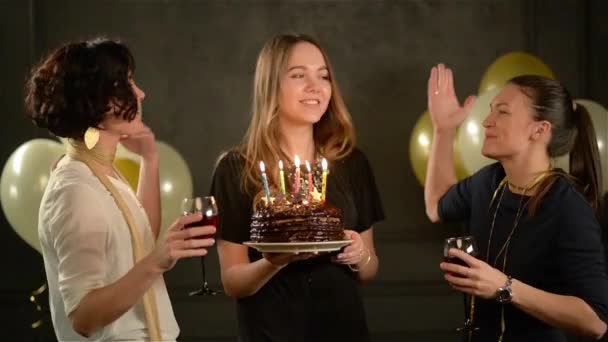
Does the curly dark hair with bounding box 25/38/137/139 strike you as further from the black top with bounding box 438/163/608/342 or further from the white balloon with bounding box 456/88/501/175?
the white balloon with bounding box 456/88/501/175

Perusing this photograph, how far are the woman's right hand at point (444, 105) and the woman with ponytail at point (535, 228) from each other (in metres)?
0.29

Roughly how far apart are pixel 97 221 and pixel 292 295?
80cm

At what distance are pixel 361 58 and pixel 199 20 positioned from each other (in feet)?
→ 3.06

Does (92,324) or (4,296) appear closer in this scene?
(92,324)

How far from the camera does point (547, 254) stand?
2512 millimetres

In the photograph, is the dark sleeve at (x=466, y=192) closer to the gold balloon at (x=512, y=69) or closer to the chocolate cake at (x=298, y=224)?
the chocolate cake at (x=298, y=224)

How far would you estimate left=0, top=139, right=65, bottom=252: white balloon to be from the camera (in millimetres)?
3994

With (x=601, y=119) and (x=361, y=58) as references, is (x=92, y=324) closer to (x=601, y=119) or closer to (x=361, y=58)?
(x=601, y=119)

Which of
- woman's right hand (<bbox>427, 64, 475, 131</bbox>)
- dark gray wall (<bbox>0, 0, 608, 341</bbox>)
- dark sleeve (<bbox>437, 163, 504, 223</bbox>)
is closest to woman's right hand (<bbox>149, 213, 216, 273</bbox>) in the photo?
dark sleeve (<bbox>437, 163, 504, 223</bbox>)

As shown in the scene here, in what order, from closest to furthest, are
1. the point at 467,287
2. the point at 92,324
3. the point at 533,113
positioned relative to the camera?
the point at 92,324
the point at 467,287
the point at 533,113

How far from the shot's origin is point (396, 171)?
516 cm

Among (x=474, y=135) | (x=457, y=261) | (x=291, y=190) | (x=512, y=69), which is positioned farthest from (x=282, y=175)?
(x=512, y=69)

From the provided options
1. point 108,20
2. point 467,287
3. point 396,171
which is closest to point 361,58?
point 396,171

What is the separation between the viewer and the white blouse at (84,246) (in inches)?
79.3
